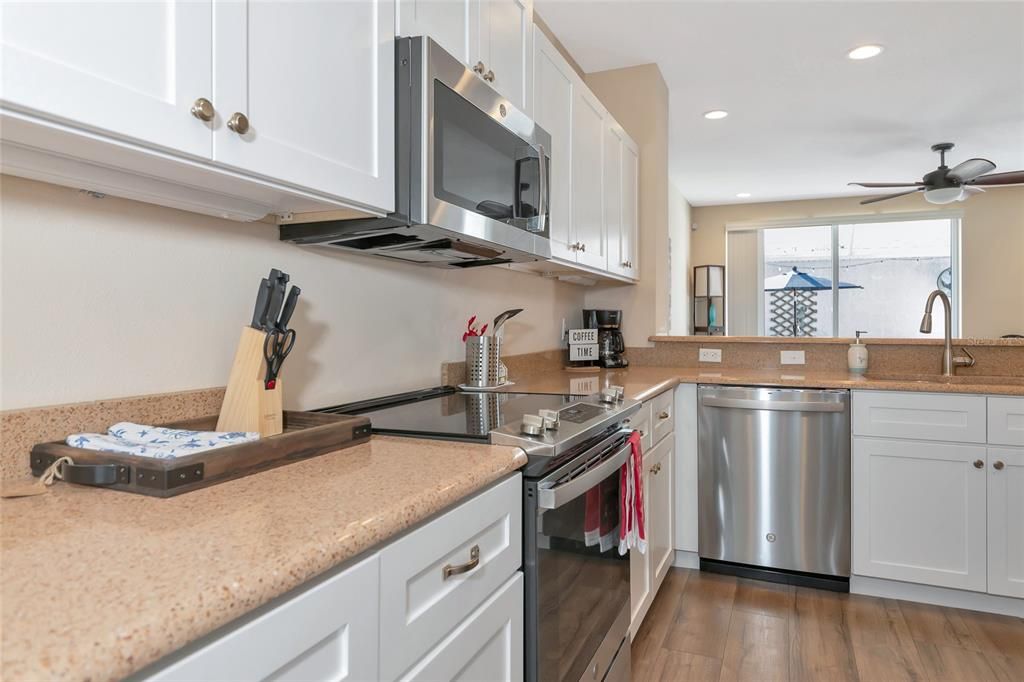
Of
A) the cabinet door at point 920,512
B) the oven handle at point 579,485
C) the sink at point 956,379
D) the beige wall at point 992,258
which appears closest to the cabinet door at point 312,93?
the oven handle at point 579,485

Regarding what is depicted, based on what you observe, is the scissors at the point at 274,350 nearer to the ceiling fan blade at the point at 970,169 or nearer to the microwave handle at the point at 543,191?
the microwave handle at the point at 543,191

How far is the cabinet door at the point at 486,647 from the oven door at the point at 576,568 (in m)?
0.05

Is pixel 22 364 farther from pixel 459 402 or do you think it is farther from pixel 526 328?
pixel 526 328

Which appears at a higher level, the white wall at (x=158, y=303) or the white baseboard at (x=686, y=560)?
the white wall at (x=158, y=303)

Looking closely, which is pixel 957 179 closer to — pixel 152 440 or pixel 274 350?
pixel 274 350

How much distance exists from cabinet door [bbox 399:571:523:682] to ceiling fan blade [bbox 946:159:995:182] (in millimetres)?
4522

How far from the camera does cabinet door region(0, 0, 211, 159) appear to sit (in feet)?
2.22

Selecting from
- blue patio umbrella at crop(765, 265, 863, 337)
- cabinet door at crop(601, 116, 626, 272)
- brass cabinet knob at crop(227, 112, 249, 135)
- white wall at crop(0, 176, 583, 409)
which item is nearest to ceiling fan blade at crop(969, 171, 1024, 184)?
blue patio umbrella at crop(765, 265, 863, 337)

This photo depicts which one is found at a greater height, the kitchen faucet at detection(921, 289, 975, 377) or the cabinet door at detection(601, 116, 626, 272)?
the cabinet door at detection(601, 116, 626, 272)

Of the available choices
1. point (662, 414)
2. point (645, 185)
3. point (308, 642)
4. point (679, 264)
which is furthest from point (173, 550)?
point (679, 264)

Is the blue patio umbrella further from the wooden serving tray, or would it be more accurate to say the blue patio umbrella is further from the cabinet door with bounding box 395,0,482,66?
A: the wooden serving tray

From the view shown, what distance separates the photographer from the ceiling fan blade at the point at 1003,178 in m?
→ 4.40

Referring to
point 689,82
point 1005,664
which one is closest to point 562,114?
point 689,82

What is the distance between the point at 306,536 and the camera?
70 centimetres
